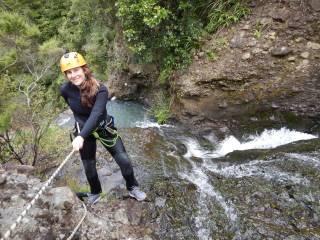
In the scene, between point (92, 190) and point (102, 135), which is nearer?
point (102, 135)

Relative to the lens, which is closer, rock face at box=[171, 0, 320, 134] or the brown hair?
the brown hair

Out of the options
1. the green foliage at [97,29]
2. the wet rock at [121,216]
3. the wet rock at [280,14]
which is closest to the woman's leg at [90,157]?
the wet rock at [121,216]

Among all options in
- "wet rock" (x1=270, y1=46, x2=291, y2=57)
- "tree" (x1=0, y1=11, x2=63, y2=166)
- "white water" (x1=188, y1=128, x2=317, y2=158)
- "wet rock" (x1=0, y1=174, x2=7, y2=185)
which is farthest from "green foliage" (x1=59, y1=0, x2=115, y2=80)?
"wet rock" (x1=0, y1=174, x2=7, y2=185)

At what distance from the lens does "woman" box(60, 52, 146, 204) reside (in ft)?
12.2

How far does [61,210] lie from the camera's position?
14.1 ft

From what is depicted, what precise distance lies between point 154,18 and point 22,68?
494 cm

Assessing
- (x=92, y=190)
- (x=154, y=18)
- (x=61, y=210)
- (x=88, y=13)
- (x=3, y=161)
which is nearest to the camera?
(x=61, y=210)

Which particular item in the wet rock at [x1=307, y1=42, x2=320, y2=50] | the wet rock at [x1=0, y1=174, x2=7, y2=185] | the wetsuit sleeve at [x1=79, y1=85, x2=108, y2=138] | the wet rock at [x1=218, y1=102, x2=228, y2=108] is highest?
the wetsuit sleeve at [x1=79, y1=85, x2=108, y2=138]

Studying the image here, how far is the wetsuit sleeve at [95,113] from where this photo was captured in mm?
3721

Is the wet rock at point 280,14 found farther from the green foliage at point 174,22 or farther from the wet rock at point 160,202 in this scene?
the wet rock at point 160,202

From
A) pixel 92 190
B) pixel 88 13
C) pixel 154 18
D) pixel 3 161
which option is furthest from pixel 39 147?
pixel 88 13

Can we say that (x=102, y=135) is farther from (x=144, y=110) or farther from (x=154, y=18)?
(x=144, y=110)

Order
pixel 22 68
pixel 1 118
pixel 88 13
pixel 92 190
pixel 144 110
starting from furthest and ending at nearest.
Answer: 1. pixel 88 13
2. pixel 144 110
3. pixel 22 68
4. pixel 1 118
5. pixel 92 190

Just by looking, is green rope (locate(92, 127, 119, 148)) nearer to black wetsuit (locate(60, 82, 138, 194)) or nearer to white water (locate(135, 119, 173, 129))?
black wetsuit (locate(60, 82, 138, 194))
